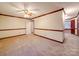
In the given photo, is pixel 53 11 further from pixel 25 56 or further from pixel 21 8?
pixel 25 56

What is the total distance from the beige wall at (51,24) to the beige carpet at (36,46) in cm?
14

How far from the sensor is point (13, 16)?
8.50 feet

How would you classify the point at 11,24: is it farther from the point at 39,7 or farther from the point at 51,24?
the point at 51,24

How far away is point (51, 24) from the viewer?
267 cm

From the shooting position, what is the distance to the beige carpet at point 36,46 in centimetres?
255

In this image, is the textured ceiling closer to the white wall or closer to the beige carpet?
the white wall

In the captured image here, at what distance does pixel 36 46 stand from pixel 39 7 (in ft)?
3.06

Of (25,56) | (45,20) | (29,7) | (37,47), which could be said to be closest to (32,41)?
(37,47)

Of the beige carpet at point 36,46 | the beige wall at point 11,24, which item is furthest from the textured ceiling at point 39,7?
the beige carpet at point 36,46

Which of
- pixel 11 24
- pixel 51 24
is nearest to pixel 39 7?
pixel 51 24

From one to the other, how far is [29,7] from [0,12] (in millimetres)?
669

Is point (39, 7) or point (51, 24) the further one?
point (51, 24)

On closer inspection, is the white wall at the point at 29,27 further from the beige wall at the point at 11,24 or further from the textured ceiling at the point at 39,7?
the textured ceiling at the point at 39,7

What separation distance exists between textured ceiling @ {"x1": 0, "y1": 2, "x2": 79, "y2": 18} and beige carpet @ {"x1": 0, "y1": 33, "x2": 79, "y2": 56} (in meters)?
0.56
